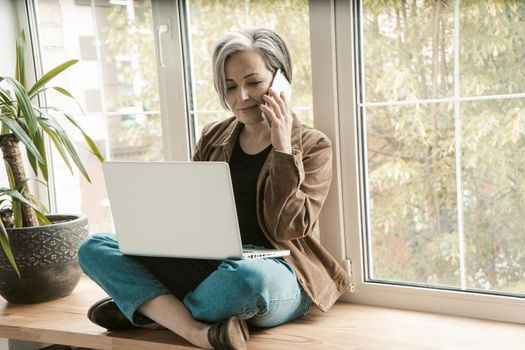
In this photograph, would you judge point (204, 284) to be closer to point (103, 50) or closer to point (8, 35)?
point (103, 50)

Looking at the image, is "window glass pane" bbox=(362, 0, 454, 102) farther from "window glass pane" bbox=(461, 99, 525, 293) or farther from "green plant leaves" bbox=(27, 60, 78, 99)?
"green plant leaves" bbox=(27, 60, 78, 99)

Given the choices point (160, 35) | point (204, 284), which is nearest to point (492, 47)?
point (204, 284)

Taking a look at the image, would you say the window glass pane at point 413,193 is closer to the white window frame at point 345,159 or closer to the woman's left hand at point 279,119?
the white window frame at point 345,159

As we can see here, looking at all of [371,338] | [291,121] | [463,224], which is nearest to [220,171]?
[291,121]

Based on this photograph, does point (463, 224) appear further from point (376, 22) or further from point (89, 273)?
point (89, 273)

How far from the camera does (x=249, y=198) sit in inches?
81.4

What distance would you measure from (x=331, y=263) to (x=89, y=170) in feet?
4.06

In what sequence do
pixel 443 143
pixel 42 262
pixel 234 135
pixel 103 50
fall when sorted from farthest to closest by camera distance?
pixel 103 50 < pixel 42 262 < pixel 234 135 < pixel 443 143

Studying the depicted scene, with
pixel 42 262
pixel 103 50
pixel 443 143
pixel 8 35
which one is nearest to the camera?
pixel 443 143

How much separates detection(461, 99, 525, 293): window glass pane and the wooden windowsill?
0.55ft

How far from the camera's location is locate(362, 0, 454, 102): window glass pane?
1964 mm

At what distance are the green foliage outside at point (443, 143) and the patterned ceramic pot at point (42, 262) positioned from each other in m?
1.06

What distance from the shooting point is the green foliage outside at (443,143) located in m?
1.89

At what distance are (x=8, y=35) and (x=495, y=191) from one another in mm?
2042
